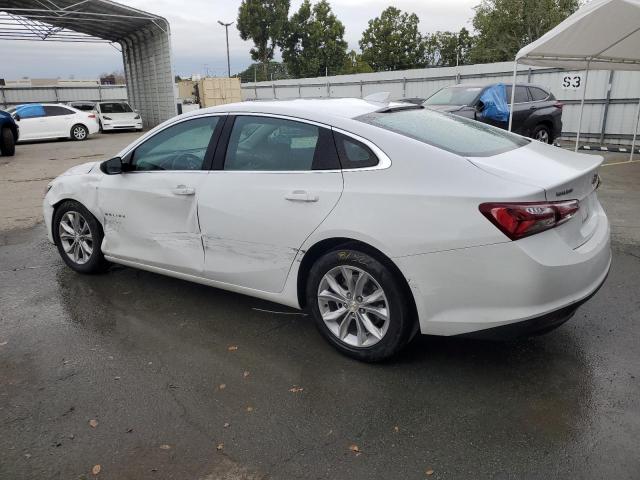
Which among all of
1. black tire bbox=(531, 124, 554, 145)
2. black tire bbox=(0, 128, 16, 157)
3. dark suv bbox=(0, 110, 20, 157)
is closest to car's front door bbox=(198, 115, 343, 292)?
black tire bbox=(531, 124, 554, 145)

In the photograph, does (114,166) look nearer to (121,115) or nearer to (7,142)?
(7,142)

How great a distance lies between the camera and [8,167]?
13805 mm

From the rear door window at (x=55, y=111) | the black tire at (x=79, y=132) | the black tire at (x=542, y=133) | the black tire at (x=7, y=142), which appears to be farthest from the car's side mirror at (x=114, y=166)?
the black tire at (x=79, y=132)

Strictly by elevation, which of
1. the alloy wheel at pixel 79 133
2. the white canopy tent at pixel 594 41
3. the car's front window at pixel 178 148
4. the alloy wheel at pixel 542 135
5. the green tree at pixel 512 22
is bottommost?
the alloy wheel at pixel 79 133

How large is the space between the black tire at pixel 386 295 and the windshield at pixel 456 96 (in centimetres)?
952

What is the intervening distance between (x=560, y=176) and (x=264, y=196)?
1780mm

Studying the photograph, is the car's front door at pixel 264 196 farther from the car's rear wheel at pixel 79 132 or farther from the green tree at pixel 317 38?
the green tree at pixel 317 38

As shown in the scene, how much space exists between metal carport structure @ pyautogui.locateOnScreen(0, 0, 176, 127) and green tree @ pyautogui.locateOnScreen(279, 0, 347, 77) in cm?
3067

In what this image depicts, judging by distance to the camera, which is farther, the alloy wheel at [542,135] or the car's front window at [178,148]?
the alloy wheel at [542,135]

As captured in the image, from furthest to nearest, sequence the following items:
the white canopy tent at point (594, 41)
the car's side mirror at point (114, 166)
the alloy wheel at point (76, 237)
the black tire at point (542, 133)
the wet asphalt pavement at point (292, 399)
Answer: the black tire at point (542, 133), the white canopy tent at point (594, 41), the alloy wheel at point (76, 237), the car's side mirror at point (114, 166), the wet asphalt pavement at point (292, 399)

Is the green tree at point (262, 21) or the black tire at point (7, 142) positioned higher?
the green tree at point (262, 21)

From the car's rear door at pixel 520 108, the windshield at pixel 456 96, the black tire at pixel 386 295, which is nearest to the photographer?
the black tire at pixel 386 295

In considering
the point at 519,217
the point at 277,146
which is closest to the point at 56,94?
the point at 277,146

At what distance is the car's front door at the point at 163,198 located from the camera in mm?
3887
